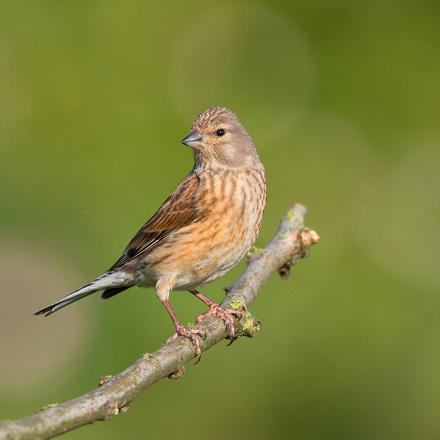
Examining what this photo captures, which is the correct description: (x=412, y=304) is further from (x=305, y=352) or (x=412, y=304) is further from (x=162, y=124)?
(x=162, y=124)

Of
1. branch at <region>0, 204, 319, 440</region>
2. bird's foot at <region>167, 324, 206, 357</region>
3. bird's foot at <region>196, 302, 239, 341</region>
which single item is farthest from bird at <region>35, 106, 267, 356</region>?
bird's foot at <region>167, 324, 206, 357</region>

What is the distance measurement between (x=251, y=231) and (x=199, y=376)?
5.54 ft

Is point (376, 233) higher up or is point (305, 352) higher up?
point (376, 233)

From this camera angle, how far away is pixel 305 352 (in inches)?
242

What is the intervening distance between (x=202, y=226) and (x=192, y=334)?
3.24ft

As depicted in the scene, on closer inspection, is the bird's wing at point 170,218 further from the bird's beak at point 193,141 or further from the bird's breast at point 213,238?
the bird's beak at point 193,141

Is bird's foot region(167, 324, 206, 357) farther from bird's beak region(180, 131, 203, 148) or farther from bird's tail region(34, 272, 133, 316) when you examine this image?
bird's beak region(180, 131, 203, 148)

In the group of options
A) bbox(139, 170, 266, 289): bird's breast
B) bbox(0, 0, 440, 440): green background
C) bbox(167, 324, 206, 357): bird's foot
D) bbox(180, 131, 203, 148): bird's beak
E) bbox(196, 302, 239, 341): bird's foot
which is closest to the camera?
bbox(167, 324, 206, 357): bird's foot

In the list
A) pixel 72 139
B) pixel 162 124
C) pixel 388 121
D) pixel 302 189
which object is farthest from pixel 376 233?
pixel 72 139

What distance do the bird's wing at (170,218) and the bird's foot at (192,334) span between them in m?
0.87

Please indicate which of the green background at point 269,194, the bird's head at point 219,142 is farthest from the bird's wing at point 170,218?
the green background at point 269,194

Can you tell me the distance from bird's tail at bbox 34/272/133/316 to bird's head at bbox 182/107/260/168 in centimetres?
70

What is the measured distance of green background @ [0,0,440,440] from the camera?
19.2 ft

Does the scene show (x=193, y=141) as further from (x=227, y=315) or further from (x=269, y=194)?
(x=269, y=194)
